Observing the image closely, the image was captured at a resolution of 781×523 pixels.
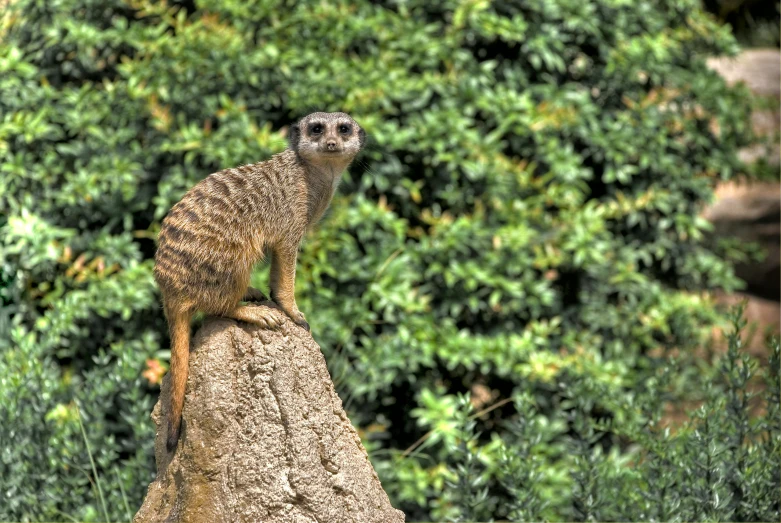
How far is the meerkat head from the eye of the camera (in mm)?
4016

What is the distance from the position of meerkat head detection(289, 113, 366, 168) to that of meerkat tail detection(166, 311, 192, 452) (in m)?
0.75

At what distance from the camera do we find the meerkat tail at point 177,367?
3717 mm

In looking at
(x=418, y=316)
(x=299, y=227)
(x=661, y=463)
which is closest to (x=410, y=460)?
(x=418, y=316)

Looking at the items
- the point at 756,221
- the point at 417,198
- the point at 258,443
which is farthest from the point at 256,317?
the point at 756,221

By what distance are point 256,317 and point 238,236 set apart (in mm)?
286

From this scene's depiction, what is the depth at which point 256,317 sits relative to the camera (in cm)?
381

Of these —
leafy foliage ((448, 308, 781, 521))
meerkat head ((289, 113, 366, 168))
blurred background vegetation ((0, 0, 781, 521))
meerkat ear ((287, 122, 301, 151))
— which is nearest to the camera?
meerkat head ((289, 113, 366, 168))

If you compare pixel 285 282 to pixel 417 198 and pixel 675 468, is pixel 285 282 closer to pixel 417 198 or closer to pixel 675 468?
pixel 675 468

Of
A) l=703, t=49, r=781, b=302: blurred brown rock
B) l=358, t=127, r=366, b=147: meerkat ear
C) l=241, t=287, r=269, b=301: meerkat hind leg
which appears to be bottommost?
l=703, t=49, r=781, b=302: blurred brown rock

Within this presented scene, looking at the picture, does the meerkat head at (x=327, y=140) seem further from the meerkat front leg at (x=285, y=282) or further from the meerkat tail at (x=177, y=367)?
the meerkat tail at (x=177, y=367)

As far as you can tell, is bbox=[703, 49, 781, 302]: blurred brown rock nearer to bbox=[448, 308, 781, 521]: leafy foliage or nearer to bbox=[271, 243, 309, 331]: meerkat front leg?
bbox=[448, 308, 781, 521]: leafy foliage

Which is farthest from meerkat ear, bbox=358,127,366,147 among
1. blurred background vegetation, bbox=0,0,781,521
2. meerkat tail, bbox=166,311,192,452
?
blurred background vegetation, bbox=0,0,781,521

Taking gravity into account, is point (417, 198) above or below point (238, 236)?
below

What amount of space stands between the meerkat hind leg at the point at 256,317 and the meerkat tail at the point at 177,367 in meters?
0.16
